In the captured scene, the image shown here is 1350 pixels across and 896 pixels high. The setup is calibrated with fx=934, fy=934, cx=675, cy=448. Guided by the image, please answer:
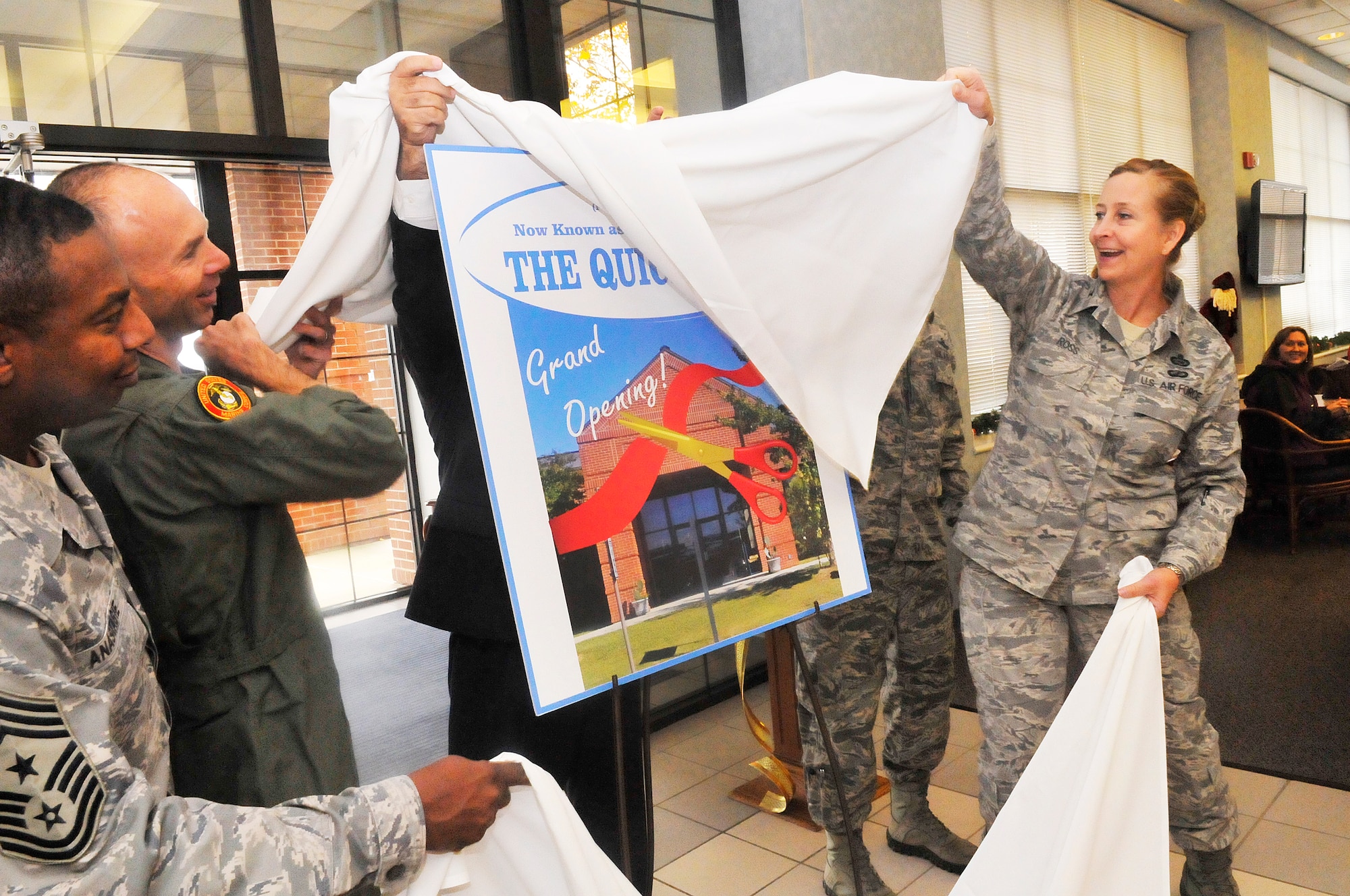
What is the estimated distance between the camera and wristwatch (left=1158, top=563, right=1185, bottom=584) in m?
1.87

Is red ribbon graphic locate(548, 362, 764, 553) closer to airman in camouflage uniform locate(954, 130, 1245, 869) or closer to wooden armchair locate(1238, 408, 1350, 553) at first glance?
airman in camouflage uniform locate(954, 130, 1245, 869)

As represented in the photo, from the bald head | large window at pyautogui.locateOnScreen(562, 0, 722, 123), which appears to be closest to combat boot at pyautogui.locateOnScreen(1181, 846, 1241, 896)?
the bald head

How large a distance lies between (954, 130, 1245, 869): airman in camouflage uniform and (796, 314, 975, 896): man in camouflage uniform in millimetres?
380

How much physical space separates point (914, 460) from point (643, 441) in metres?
1.27

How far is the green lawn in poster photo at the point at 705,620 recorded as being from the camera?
1.32 metres

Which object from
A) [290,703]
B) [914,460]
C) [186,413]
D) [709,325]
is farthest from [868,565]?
[186,413]

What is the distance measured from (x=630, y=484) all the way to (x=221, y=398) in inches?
22.1

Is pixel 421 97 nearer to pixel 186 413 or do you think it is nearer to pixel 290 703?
pixel 186 413

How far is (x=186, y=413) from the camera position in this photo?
1.14 meters

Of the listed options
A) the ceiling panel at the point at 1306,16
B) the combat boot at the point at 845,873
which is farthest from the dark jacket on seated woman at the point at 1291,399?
the combat boot at the point at 845,873

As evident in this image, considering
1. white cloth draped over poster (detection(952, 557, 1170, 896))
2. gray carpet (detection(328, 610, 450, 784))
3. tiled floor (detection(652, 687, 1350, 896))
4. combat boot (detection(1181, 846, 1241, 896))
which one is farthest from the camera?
gray carpet (detection(328, 610, 450, 784))

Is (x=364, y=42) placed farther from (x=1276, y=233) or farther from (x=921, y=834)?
(x=1276, y=233)

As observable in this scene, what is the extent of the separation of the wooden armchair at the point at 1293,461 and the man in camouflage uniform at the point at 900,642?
392cm

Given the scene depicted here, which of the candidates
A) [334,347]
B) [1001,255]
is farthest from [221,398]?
[334,347]
